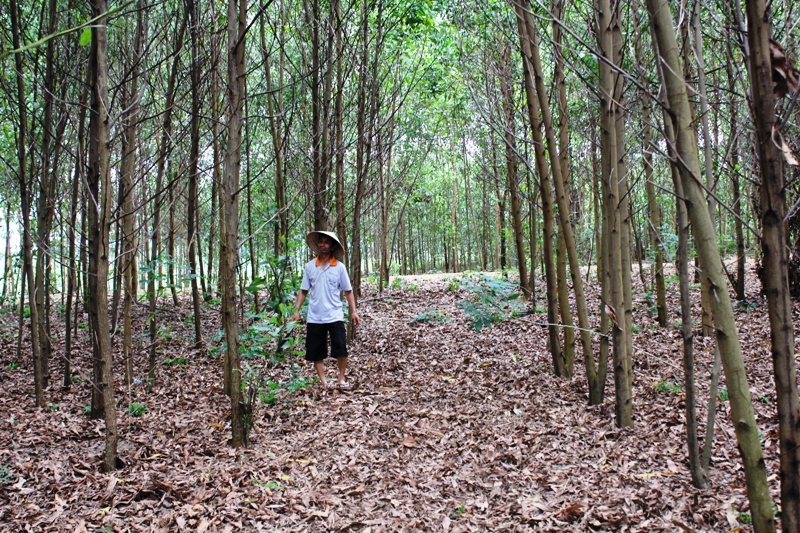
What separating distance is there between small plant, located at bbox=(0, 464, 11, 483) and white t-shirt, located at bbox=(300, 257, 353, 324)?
2.88m

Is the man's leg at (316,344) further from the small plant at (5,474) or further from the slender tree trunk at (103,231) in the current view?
the small plant at (5,474)

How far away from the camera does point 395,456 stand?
3.82 m

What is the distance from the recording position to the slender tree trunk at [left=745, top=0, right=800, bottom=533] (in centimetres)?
135

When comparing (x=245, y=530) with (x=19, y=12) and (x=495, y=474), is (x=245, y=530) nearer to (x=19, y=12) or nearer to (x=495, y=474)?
(x=495, y=474)

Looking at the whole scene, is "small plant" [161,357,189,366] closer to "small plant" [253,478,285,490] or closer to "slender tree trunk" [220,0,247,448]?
"slender tree trunk" [220,0,247,448]

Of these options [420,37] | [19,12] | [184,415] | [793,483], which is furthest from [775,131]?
[420,37]

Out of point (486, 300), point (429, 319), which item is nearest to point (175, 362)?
point (429, 319)

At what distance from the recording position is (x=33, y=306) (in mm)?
4395

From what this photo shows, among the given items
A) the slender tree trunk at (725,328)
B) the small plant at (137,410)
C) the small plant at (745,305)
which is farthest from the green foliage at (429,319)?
the slender tree trunk at (725,328)

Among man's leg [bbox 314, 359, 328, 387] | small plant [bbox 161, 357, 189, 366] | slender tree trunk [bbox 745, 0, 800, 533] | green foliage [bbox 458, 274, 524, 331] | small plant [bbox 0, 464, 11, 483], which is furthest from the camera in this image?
small plant [bbox 161, 357, 189, 366]

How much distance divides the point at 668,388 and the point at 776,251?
360 cm

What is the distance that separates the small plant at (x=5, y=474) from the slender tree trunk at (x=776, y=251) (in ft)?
13.2

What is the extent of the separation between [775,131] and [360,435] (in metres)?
3.64

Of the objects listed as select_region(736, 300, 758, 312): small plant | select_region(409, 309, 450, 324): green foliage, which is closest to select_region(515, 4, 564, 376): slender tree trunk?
select_region(409, 309, 450, 324): green foliage
